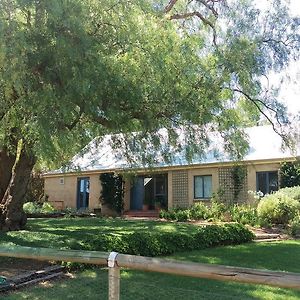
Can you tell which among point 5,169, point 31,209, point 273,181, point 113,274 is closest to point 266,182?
point 273,181

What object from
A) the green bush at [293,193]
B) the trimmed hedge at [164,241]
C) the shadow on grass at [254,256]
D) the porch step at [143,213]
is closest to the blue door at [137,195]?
the porch step at [143,213]

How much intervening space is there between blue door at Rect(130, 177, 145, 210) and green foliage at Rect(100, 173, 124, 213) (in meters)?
1.22

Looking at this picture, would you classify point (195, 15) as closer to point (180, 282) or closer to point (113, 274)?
point (180, 282)

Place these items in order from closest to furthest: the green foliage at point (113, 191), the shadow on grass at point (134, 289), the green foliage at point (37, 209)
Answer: the shadow on grass at point (134, 289) < the green foliage at point (37, 209) < the green foliage at point (113, 191)

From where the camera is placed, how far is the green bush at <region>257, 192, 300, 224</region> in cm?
1889

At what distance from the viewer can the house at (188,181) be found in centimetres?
2433

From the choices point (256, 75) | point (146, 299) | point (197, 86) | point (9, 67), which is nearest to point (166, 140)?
point (197, 86)

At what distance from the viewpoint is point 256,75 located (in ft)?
39.5

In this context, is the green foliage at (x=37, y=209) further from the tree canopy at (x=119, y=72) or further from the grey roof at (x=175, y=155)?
the tree canopy at (x=119, y=72)

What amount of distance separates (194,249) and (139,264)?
32.5ft

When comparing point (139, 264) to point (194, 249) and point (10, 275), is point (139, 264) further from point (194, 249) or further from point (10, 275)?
point (194, 249)

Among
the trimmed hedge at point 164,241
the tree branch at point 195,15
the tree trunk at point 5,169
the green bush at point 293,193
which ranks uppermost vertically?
the tree branch at point 195,15

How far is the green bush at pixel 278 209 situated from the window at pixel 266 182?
185 inches

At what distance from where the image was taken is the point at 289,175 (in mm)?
23000
